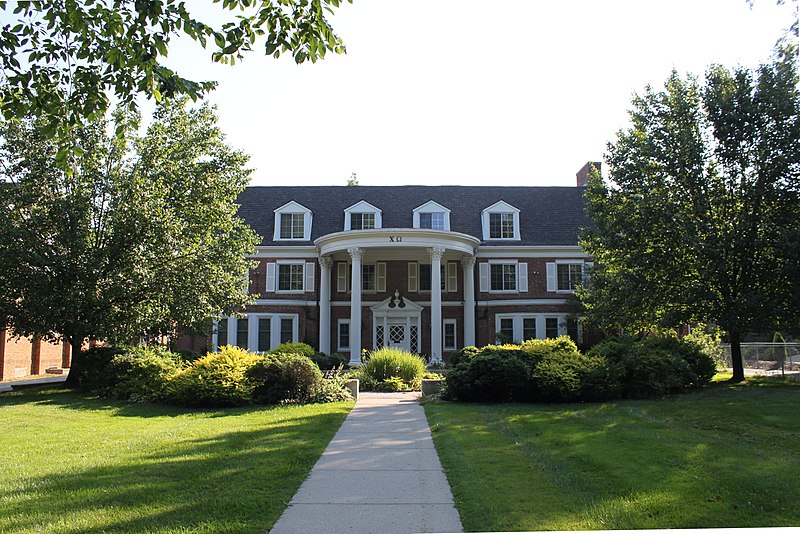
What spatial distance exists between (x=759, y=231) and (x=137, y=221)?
18.9 meters

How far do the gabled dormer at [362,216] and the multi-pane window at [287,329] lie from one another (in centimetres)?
635

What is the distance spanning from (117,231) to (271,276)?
688 inches

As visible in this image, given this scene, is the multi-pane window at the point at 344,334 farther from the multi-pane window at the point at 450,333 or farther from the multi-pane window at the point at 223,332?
the multi-pane window at the point at 223,332

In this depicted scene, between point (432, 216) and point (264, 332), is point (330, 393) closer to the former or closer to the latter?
point (264, 332)

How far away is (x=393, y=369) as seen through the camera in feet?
65.9

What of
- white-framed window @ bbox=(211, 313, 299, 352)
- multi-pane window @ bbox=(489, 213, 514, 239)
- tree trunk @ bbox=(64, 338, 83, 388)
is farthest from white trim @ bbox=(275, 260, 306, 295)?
tree trunk @ bbox=(64, 338, 83, 388)

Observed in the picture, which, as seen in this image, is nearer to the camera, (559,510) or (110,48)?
(559,510)

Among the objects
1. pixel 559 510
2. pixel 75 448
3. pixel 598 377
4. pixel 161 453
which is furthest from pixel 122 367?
pixel 559 510

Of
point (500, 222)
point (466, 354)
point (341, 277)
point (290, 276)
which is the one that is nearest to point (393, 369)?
point (466, 354)

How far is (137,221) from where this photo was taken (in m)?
17.6

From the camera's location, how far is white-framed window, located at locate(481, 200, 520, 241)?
117 feet

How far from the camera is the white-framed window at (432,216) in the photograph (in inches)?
1404

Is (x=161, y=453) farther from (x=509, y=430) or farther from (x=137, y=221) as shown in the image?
(x=137, y=221)

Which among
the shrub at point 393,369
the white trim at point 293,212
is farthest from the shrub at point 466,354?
the white trim at point 293,212
